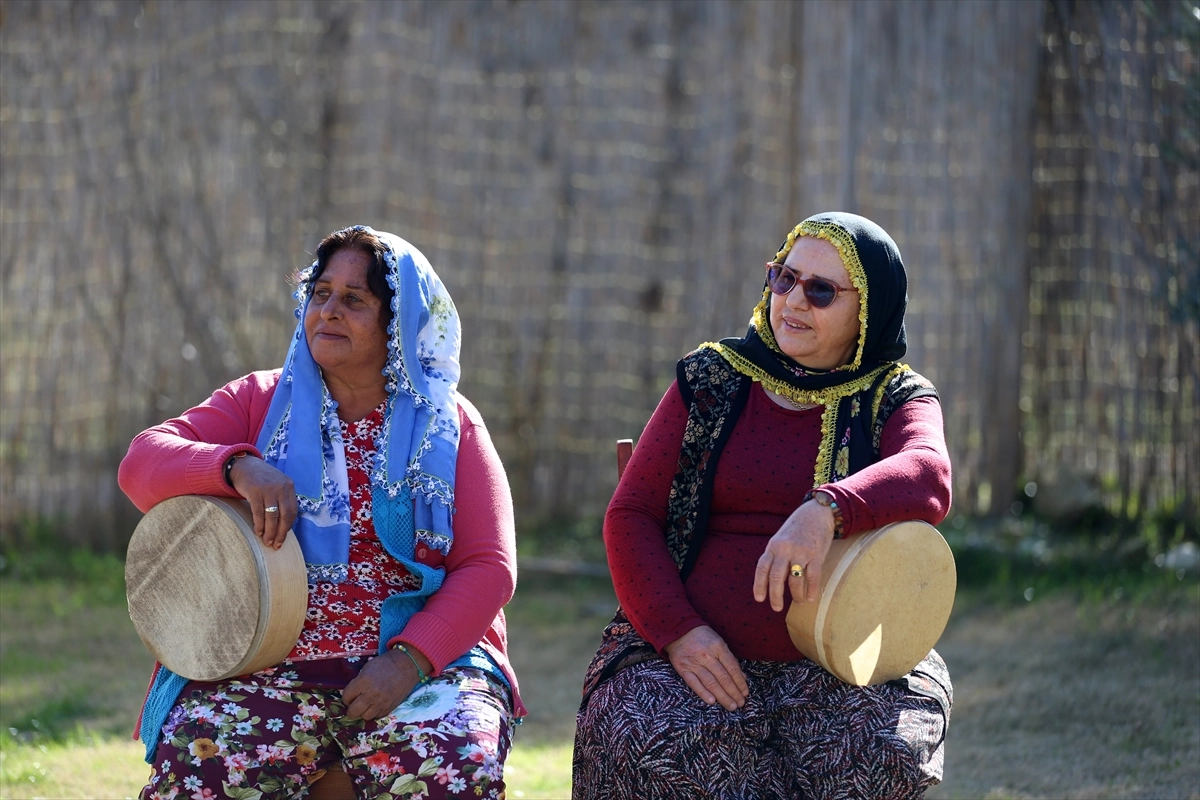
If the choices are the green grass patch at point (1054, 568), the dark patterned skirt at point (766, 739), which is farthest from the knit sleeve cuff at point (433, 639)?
the green grass patch at point (1054, 568)

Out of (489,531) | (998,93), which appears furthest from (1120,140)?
(489,531)

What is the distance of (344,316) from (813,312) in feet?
3.92

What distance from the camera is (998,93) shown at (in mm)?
6766

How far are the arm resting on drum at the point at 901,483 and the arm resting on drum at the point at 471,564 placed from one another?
2.80ft

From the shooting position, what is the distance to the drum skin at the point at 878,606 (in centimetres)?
306

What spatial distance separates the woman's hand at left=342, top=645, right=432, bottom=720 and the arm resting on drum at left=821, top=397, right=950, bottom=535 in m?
1.06

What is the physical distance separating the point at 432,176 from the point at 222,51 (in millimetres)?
1168

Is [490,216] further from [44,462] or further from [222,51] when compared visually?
[44,462]

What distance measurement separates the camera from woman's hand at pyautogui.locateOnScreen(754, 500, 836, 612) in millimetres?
3021

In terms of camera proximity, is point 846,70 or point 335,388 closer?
point 335,388

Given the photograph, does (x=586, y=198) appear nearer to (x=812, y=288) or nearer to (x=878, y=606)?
(x=812, y=288)

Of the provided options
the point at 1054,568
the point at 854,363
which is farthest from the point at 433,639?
the point at 1054,568

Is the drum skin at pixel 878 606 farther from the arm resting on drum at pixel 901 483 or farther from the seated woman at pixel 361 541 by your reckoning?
the seated woman at pixel 361 541

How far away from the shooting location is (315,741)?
3148mm
